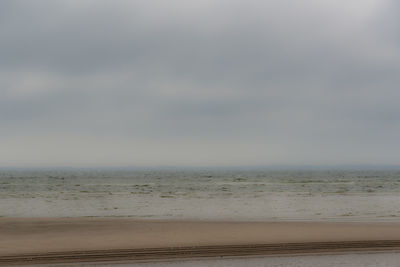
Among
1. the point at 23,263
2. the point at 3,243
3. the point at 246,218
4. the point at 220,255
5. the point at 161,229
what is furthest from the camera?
the point at 246,218

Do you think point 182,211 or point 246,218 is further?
point 182,211

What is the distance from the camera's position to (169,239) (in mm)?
13195

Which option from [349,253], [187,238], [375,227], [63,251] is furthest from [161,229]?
[375,227]

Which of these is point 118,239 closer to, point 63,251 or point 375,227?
point 63,251

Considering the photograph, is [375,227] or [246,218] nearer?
[375,227]

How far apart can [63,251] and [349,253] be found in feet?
27.7

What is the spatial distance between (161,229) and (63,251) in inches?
194

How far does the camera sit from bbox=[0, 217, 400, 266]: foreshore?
1096 centimetres

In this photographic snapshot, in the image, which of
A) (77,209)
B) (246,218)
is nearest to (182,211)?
(246,218)

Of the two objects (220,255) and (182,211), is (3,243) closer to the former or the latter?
(220,255)

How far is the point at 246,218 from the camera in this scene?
66.1 feet

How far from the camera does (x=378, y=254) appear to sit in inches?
431

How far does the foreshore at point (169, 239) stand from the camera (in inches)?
432

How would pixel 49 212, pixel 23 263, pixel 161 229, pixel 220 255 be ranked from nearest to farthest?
pixel 23 263 → pixel 220 255 → pixel 161 229 → pixel 49 212
